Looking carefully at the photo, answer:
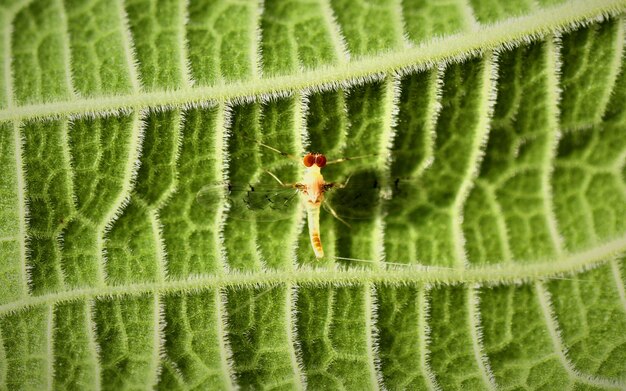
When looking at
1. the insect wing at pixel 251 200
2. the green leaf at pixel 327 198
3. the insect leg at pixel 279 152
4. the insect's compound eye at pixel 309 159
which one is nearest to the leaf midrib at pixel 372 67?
the green leaf at pixel 327 198

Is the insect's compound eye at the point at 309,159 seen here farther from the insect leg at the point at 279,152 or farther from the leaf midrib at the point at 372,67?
the leaf midrib at the point at 372,67

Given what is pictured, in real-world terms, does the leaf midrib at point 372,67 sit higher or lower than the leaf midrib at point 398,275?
higher

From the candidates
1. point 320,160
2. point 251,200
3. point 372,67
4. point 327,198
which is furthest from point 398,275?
point 372,67

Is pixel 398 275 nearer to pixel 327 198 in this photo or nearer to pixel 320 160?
pixel 327 198

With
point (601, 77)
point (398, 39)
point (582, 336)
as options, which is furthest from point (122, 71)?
point (582, 336)

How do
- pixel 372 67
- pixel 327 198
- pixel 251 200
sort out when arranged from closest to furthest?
1. pixel 372 67
2. pixel 251 200
3. pixel 327 198

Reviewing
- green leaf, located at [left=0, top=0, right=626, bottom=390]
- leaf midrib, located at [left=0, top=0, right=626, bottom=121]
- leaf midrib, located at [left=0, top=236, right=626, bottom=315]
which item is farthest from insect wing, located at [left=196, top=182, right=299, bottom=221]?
leaf midrib, located at [left=0, top=0, right=626, bottom=121]
